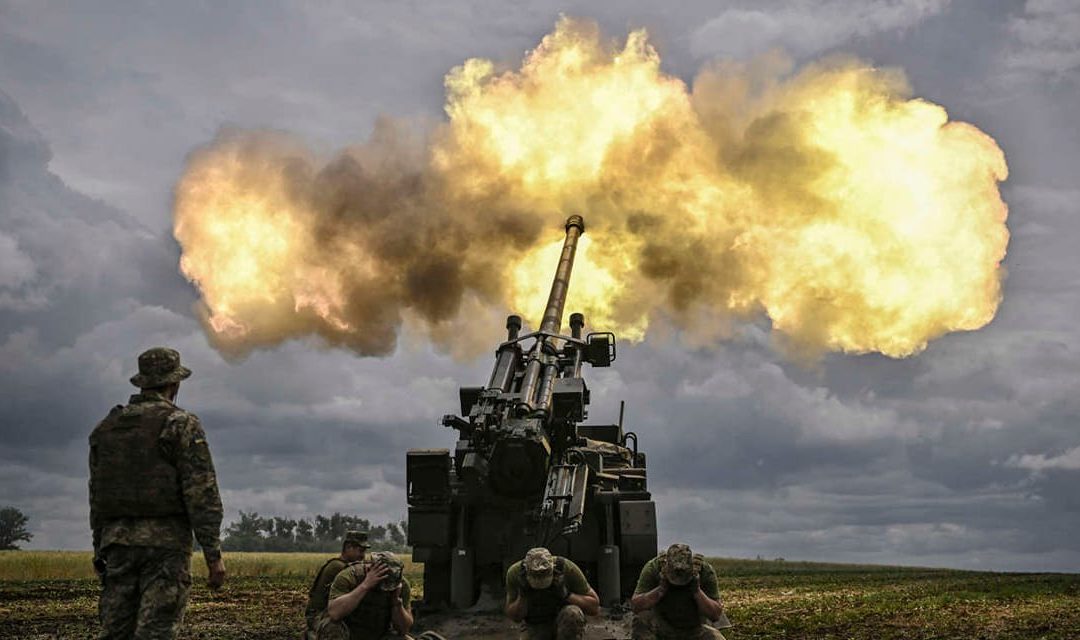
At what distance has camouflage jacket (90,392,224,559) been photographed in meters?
6.71

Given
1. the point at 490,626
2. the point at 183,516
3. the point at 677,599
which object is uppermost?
the point at 183,516

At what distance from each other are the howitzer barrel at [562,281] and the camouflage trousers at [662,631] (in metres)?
8.07

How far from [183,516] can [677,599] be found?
430 cm

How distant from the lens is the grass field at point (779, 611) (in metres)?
16.2

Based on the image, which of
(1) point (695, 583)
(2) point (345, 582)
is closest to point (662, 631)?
(1) point (695, 583)

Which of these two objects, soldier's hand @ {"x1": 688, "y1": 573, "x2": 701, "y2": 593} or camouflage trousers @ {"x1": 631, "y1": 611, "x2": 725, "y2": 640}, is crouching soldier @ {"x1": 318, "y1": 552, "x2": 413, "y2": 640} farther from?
soldier's hand @ {"x1": 688, "y1": 573, "x2": 701, "y2": 593}

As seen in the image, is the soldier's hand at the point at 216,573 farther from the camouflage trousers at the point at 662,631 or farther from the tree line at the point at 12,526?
the tree line at the point at 12,526

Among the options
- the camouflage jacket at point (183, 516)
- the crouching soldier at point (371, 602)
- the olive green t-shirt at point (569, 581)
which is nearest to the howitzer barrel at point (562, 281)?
the olive green t-shirt at point (569, 581)

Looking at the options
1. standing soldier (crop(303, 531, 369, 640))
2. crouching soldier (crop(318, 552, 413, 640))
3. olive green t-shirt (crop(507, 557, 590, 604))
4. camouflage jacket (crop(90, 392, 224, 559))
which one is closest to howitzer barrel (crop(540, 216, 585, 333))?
olive green t-shirt (crop(507, 557, 590, 604))

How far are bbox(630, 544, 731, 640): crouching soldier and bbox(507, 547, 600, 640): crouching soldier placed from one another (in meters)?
0.46

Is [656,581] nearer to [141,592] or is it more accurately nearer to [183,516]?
[183,516]

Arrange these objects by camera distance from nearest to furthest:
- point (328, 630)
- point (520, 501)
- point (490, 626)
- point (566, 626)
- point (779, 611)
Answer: point (328, 630), point (566, 626), point (490, 626), point (520, 501), point (779, 611)

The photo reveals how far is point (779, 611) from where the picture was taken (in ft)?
69.6

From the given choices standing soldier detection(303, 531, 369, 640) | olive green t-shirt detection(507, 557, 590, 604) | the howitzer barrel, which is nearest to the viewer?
standing soldier detection(303, 531, 369, 640)
